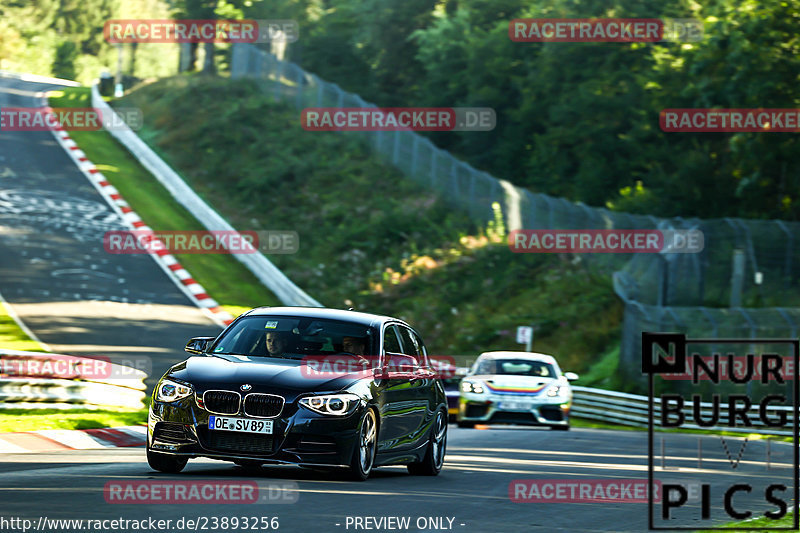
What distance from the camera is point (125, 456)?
1345 cm

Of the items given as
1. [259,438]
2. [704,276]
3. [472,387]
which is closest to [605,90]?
[704,276]

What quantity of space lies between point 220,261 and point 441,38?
80.3ft

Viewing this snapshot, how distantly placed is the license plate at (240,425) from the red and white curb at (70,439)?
13.4ft

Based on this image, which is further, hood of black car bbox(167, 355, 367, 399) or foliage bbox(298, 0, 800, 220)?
foliage bbox(298, 0, 800, 220)

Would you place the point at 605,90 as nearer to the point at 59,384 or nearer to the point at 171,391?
the point at 59,384

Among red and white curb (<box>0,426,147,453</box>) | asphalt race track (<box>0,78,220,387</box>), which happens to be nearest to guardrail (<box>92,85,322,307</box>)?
asphalt race track (<box>0,78,220,387</box>)

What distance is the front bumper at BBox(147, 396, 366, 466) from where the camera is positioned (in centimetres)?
1062

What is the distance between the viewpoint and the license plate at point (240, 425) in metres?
10.6

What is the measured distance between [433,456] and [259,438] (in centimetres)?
320

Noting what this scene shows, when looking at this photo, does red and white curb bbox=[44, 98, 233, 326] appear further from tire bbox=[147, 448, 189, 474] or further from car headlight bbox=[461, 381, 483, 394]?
tire bbox=[147, 448, 189, 474]

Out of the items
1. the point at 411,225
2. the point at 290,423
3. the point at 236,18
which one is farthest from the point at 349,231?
the point at 290,423

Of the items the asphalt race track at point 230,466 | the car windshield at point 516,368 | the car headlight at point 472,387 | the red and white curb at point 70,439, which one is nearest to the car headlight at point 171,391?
the asphalt race track at point 230,466

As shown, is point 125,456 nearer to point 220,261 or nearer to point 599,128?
point 220,261

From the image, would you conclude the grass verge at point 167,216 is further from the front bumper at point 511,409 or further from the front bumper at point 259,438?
the front bumper at point 259,438
